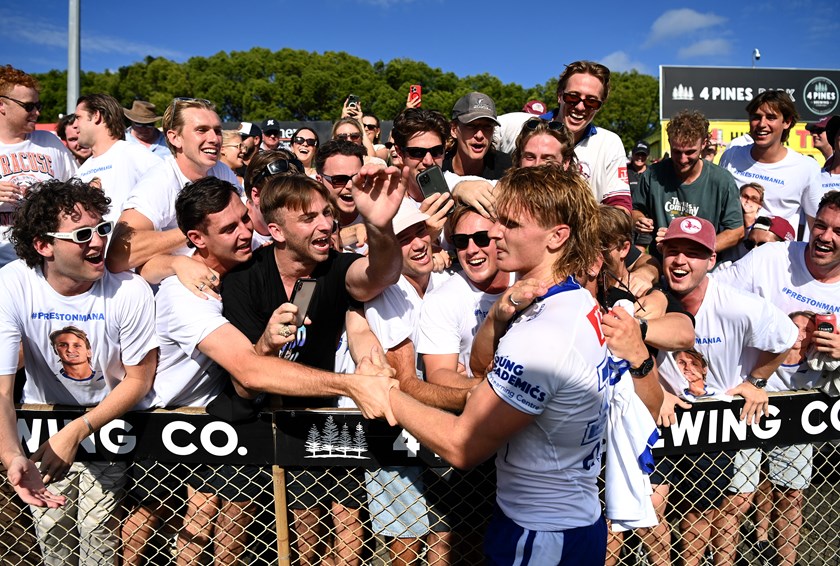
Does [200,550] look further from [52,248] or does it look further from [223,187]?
[223,187]

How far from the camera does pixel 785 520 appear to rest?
3451 mm

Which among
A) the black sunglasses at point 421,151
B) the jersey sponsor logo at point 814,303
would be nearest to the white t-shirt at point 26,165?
the black sunglasses at point 421,151

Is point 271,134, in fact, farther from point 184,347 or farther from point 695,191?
point 184,347

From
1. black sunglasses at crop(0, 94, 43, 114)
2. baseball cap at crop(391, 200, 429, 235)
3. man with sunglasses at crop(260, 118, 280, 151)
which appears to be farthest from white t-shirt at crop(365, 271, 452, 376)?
man with sunglasses at crop(260, 118, 280, 151)

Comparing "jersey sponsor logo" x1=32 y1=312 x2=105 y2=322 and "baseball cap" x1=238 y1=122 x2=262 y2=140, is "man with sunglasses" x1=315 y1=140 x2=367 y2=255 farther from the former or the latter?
"baseball cap" x1=238 y1=122 x2=262 y2=140

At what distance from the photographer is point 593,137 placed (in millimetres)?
4648

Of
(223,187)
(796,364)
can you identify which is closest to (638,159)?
(796,364)

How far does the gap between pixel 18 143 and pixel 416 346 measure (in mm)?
3628

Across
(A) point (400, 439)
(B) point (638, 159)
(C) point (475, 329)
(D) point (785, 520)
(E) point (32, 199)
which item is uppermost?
(B) point (638, 159)

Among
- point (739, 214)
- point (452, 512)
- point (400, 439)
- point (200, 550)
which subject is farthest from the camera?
point (739, 214)

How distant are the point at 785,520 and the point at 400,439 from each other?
7.91 feet

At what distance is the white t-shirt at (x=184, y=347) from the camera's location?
291cm

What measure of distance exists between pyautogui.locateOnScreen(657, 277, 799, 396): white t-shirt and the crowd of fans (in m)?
0.01

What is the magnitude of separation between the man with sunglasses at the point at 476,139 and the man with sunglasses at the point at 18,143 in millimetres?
3154
